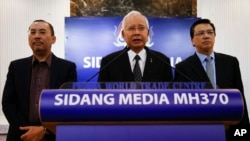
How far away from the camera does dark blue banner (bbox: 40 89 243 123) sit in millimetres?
1021

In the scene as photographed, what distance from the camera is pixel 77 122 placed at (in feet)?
3.36

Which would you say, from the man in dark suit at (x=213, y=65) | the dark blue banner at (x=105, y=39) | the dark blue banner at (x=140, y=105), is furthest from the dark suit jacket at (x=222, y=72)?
the dark blue banner at (x=105, y=39)

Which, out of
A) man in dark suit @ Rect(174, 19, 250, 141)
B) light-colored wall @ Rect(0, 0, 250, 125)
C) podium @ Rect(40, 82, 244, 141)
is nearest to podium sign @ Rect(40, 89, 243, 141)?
podium @ Rect(40, 82, 244, 141)

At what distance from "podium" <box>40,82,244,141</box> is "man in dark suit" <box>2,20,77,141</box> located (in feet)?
3.24

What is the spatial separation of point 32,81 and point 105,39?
5.75ft

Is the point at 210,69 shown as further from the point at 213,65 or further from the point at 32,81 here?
the point at 32,81

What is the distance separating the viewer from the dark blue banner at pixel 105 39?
366 centimetres

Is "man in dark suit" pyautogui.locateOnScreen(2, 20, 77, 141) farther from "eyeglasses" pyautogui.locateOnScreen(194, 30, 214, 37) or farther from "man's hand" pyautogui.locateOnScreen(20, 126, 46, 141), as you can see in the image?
"eyeglasses" pyautogui.locateOnScreen(194, 30, 214, 37)

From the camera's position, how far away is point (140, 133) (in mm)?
1002

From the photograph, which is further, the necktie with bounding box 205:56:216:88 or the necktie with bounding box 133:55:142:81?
the necktie with bounding box 205:56:216:88

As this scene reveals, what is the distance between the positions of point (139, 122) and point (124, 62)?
783mm

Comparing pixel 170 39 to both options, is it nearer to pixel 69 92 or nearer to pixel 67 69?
pixel 67 69

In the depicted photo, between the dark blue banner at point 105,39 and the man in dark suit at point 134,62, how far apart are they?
6.05ft

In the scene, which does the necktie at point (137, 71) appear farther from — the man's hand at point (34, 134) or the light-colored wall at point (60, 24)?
the light-colored wall at point (60, 24)
